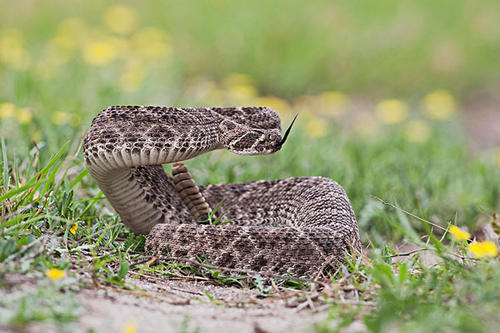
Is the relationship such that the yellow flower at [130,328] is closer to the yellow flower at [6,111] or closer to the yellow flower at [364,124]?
the yellow flower at [6,111]

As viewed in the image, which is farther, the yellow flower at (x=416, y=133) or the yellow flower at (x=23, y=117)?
the yellow flower at (x=416, y=133)

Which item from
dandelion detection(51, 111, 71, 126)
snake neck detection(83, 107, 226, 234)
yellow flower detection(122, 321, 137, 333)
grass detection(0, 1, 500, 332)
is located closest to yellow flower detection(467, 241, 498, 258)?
grass detection(0, 1, 500, 332)

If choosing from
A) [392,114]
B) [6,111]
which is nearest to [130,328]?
[6,111]

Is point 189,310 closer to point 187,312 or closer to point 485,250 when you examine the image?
point 187,312

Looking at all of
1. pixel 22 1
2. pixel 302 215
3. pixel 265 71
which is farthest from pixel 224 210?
pixel 22 1

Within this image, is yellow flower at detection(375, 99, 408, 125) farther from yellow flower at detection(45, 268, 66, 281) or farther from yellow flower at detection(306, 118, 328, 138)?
yellow flower at detection(45, 268, 66, 281)

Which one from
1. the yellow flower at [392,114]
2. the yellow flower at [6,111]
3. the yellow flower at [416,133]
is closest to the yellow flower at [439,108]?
the yellow flower at [392,114]
